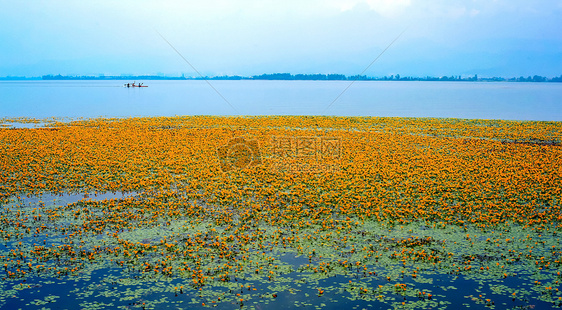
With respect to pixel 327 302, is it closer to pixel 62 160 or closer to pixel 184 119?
pixel 62 160

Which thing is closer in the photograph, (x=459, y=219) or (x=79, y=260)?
(x=79, y=260)

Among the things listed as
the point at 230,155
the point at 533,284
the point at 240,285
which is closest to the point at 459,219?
the point at 533,284

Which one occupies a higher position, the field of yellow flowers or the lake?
the lake

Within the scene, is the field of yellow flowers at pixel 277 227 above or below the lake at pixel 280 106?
below

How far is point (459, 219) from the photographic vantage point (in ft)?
45.3

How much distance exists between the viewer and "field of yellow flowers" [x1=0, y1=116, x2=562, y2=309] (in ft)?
31.0

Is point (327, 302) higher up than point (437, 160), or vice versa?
point (437, 160)

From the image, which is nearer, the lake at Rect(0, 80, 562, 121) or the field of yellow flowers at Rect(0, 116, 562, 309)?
the field of yellow flowers at Rect(0, 116, 562, 309)

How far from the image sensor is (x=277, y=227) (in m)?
13.0

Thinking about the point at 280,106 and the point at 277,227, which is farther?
the point at 280,106

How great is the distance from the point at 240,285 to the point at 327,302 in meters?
1.94

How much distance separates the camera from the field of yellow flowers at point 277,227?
946cm

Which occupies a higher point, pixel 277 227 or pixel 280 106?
pixel 280 106

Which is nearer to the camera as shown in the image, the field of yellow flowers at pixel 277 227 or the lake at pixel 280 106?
the field of yellow flowers at pixel 277 227
